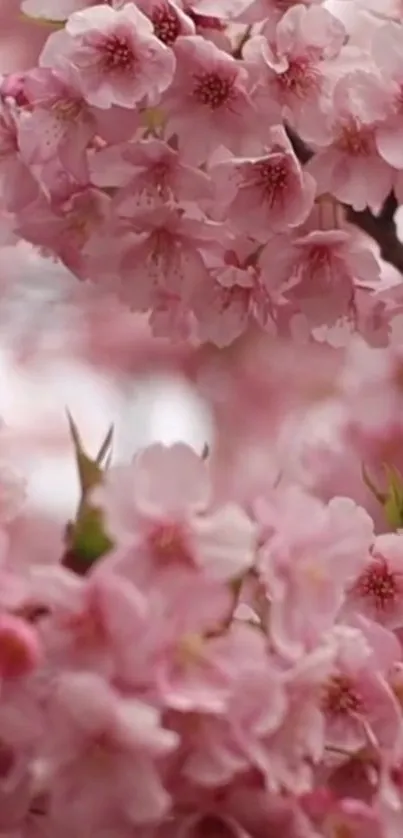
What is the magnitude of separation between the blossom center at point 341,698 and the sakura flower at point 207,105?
26 cm

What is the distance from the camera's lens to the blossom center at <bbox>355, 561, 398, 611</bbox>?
22.2 inches

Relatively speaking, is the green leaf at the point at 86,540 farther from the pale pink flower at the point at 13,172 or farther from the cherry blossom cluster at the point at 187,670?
the pale pink flower at the point at 13,172

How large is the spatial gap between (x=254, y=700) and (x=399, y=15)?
39 cm

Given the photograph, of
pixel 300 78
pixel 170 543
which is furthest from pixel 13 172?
pixel 170 543

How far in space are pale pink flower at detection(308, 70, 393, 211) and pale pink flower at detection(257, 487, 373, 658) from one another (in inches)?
→ 6.9

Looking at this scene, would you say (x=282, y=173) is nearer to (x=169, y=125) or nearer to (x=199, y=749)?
(x=169, y=125)

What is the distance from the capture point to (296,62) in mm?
578

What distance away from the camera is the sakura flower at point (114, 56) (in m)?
0.55

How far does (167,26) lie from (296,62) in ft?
0.21

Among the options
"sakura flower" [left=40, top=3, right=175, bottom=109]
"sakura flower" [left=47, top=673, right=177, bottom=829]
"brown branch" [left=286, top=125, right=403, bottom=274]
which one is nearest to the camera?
"sakura flower" [left=47, top=673, right=177, bottom=829]

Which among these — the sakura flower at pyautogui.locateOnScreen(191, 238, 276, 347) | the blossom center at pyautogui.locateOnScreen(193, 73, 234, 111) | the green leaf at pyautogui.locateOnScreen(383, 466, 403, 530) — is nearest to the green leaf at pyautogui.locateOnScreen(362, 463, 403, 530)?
the green leaf at pyautogui.locateOnScreen(383, 466, 403, 530)

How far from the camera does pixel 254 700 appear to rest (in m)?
0.45

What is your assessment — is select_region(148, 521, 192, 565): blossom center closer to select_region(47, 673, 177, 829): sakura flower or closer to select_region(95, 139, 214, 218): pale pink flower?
select_region(47, 673, 177, 829): sakura flower

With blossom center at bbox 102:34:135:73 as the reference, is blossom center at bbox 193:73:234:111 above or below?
below
